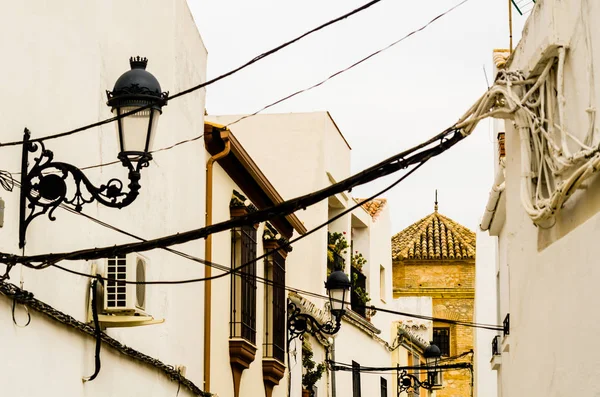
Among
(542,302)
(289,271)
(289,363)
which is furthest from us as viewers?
(289,271)

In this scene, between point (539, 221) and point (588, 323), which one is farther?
point (539, 221)

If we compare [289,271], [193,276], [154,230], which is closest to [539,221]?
[154,230]

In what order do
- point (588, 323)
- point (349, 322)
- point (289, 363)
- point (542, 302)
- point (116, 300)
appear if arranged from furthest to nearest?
point (349, 322) → point (289, 363) → point (116, 300) → point (542, 302) → point (588, 323)

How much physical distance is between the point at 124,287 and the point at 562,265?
3794mm

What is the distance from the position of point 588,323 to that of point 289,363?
12.3 m

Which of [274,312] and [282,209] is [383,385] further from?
[282,209]

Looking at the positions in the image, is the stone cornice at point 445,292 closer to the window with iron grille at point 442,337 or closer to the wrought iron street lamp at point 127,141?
the window with iron grille at point 442,337

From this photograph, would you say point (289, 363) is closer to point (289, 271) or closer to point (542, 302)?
point (289, 271)

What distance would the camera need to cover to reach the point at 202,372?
49.7ft

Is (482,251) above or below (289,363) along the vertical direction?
above

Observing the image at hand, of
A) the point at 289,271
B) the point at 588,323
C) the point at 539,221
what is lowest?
the point at 588,323

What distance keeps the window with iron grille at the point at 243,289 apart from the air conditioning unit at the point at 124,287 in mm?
5656

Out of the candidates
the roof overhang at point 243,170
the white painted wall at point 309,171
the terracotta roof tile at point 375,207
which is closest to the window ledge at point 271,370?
the roof overhang at point 243,170

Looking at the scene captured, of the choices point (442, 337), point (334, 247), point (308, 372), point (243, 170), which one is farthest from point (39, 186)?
point (442, 337)
